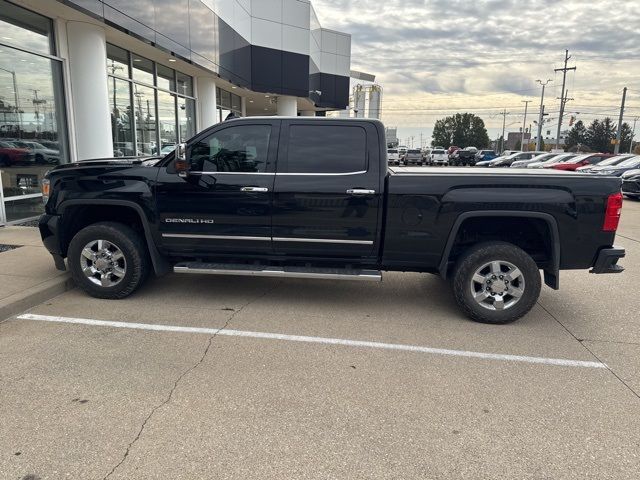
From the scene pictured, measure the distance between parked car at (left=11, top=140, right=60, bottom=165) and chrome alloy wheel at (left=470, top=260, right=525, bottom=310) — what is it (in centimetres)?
858

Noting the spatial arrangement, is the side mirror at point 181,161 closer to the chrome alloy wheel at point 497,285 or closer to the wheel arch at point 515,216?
the wheel arch at point 515,216

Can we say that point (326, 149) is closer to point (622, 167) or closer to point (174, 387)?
point (174, 387)

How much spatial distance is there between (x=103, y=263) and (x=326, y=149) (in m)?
2.81

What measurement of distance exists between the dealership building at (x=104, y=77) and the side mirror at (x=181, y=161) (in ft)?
16.7


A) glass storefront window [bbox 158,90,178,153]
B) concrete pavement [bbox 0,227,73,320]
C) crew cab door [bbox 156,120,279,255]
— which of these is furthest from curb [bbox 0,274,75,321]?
glass storefront window [bbox 158,90,178,153]

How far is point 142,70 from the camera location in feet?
42.6

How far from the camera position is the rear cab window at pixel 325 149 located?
4984 mm

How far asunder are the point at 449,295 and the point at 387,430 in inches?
122

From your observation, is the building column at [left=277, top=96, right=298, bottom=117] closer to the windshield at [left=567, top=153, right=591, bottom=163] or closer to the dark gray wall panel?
the dark gray wall panel

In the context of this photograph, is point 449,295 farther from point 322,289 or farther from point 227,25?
point 227,25

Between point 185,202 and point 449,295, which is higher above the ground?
point 185,202

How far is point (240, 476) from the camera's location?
2.56 m

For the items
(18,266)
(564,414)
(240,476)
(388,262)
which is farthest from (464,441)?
(18,266)

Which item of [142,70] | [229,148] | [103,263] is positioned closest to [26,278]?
[103,263]
